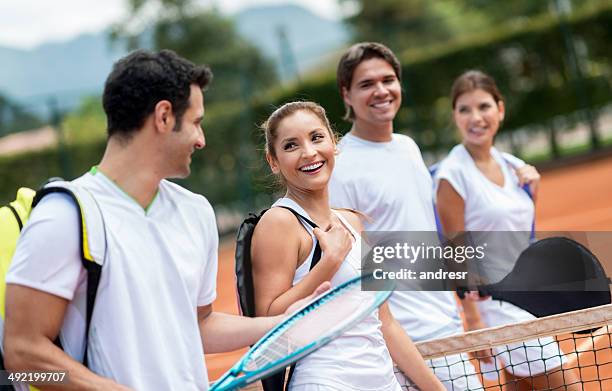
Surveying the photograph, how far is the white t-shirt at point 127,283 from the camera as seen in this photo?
1.96m

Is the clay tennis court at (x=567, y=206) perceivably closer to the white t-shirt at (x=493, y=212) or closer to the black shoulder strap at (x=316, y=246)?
the white t-shirt at (x=493, y=212)

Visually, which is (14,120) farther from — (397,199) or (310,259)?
(310,259)

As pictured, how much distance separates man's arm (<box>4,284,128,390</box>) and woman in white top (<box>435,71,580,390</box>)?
6.82 feet

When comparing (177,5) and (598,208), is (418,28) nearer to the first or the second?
(177,5)

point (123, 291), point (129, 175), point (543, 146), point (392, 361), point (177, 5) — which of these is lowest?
point (392, 361)

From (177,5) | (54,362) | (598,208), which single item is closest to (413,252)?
(54,362)

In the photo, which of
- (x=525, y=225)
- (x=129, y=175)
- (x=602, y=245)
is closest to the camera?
(x=129, y=175)

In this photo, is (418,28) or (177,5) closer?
(177,5)

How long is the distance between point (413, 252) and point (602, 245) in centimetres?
77

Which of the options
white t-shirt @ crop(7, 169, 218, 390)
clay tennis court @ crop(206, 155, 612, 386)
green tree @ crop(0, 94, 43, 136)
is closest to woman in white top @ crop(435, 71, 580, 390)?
white t-shirt @ crop(7, 169, 218, 390)

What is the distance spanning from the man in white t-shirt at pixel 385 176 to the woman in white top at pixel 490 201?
219 millimetres

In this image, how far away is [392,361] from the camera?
273 centimetres

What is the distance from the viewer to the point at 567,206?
514 inches

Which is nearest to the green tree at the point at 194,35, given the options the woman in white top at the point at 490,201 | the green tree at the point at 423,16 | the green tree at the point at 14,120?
the green tree at the point at 423,16
